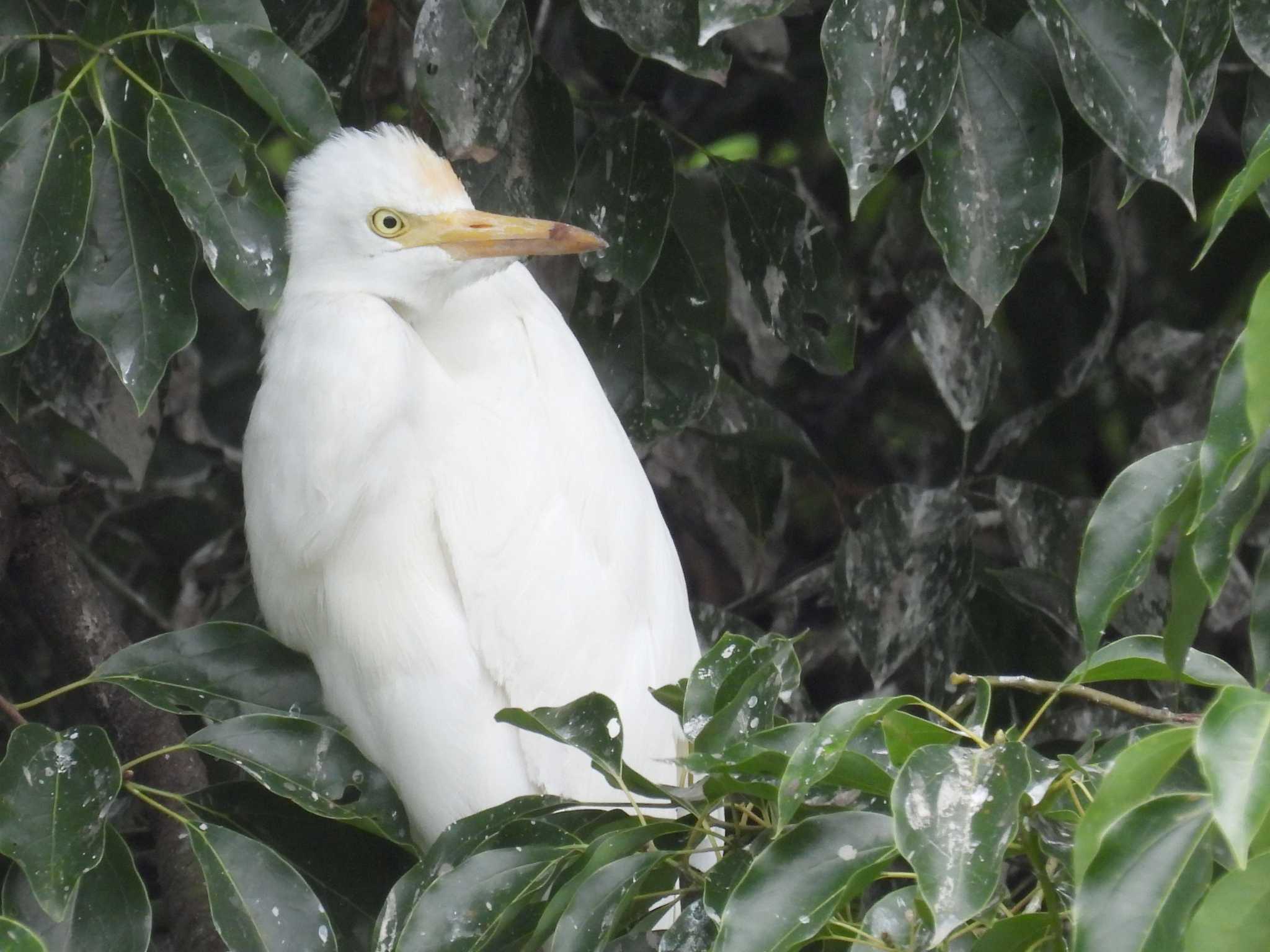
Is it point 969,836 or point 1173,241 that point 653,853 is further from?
point 1173,241

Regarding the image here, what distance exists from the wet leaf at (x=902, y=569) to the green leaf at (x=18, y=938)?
119 centimetres

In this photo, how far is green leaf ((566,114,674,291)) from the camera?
6.03 ft

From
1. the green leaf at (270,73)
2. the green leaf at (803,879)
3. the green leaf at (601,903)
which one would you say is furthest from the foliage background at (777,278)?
the green leaf at (601,903)

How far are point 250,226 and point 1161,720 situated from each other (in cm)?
91

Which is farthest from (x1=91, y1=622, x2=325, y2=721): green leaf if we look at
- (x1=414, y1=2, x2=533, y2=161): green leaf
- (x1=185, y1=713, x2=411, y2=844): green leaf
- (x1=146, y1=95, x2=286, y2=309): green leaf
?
(x1=414, y1=2, x2=533, y2=161): green leaf

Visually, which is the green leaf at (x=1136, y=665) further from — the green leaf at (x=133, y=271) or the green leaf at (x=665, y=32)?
the green leaf at (x=133, y=271)

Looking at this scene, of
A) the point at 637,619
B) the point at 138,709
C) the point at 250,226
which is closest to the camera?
the point at 250,226

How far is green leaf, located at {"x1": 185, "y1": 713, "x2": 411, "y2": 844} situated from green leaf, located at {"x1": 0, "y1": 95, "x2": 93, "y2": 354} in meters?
0.41

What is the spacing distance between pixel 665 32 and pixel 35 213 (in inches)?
24.5

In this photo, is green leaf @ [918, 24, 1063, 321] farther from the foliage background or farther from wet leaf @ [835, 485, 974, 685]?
wet leaf @ [835, 485, 974, 685]

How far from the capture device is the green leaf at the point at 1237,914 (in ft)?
2.19

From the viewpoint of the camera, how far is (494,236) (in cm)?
174

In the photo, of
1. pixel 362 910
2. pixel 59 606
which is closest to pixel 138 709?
pixel 59 606

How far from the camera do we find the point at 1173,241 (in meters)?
2.37
